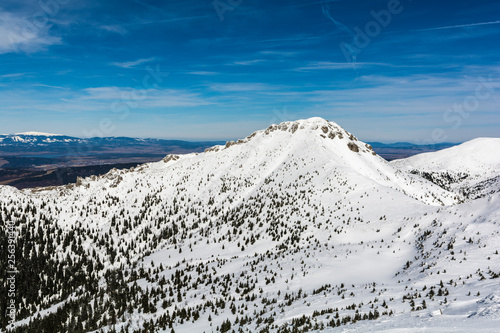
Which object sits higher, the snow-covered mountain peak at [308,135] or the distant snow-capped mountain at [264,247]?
the snow-covered mountain peak at [308,135]

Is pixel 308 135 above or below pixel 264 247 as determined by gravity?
above

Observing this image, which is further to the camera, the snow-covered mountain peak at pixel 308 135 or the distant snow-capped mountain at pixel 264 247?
the snow-covered mountain peak at pixel 308 135

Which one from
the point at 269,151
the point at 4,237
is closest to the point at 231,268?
the point at 269,151

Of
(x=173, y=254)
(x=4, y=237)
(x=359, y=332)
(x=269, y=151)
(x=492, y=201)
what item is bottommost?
(x=4, y=237)

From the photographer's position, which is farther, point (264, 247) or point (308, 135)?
point (308, 135)

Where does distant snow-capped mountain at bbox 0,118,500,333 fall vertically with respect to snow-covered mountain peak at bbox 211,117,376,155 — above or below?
below

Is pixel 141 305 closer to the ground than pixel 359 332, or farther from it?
closer to the ground

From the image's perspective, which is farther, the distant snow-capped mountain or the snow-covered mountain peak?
the snow-covered mountain peak

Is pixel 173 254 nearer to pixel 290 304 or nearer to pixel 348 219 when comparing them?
pixel 348 219
